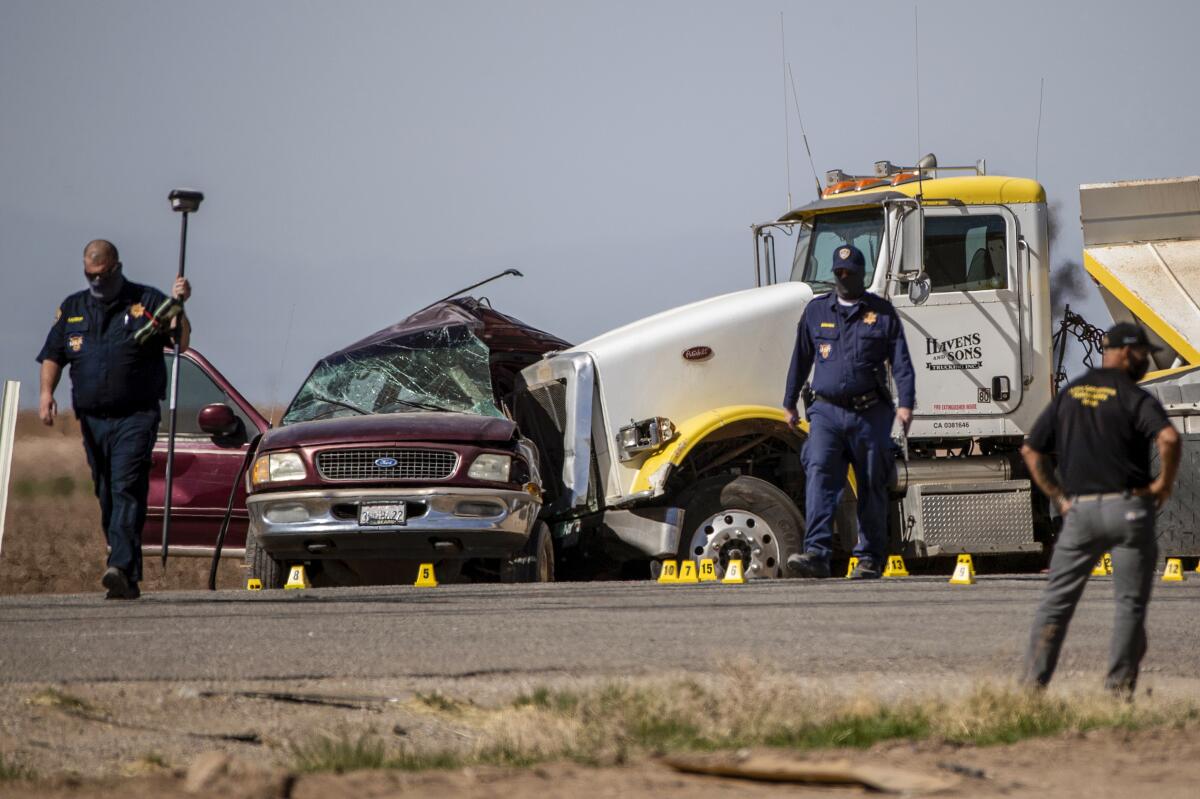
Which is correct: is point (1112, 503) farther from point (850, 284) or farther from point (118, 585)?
point (118, 585)

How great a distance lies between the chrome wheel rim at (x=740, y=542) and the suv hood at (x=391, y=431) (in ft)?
5.00

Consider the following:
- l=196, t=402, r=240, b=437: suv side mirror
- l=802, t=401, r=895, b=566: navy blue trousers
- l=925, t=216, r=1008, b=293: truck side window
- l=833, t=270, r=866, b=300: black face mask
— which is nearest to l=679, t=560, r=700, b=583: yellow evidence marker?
l=802, t=401, r=895, b=566: navy blue trousers

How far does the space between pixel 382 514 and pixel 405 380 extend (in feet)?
6.70

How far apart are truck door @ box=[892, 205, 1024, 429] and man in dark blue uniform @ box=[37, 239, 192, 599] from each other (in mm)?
5687

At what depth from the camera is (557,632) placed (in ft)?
26.4

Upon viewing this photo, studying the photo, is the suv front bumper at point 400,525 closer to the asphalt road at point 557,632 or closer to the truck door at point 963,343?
the asphalt road at point 557,632

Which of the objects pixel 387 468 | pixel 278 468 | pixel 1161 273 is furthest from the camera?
pixel 1161 273

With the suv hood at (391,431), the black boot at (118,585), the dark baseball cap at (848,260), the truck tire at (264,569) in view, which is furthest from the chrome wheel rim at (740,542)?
the black boot at (118,585)

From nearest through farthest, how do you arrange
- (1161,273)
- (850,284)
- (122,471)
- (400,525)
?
(122,471) < (850,284) < (400,525) < (1161,273)

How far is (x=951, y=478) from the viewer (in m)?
13.0

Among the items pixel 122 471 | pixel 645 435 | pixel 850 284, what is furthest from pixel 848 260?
pixel 122 471

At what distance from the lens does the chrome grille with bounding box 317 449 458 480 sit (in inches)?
451

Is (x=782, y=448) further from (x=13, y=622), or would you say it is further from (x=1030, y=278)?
(x=13, y=622)

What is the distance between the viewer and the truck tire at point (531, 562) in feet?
39.2
